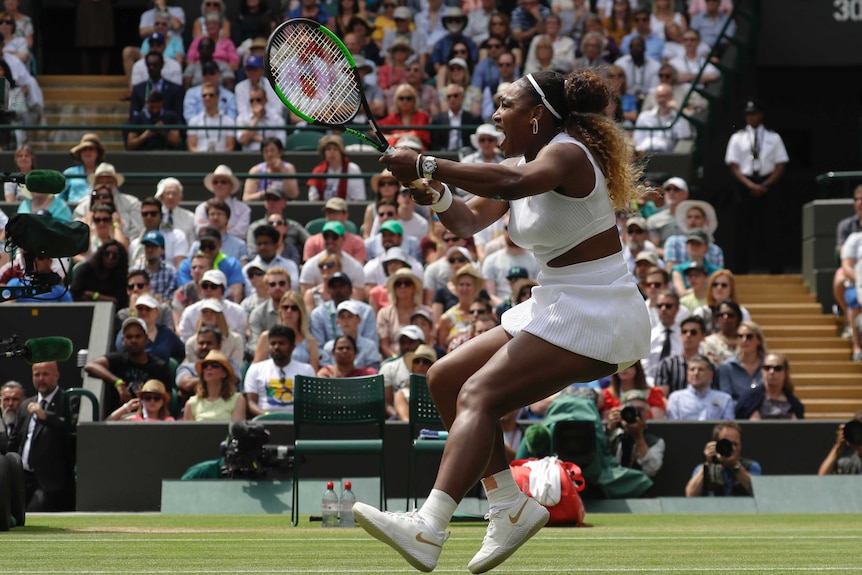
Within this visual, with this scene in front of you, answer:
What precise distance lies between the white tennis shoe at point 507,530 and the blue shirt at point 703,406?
7.92 m

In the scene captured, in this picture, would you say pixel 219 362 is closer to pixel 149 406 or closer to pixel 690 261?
pixel 149 406

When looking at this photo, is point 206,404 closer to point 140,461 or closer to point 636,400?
point 140,461

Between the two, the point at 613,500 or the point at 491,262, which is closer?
the point at 613,500

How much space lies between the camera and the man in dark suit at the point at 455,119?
61.8 feet

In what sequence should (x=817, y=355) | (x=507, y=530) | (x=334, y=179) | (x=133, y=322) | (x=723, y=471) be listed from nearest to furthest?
(x=507, y=530) → (x=723, y=471) → (x=133, y=322) → (x=817, y=355) → (x=334, y=179)

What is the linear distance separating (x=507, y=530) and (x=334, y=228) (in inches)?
383

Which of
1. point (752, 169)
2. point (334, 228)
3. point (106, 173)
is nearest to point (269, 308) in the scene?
point (334, 228)

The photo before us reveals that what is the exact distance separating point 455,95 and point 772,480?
7.73 meters

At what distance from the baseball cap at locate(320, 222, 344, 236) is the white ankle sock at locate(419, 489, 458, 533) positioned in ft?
32.1

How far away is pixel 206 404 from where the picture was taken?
13.4 metres

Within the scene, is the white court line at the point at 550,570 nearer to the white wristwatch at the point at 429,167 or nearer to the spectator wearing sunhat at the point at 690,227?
the white wristwatch at the point at 429,167

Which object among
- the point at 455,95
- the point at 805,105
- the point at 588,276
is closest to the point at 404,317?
the point at 455,95

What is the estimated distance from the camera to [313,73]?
696cm

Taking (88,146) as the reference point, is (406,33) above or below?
above
